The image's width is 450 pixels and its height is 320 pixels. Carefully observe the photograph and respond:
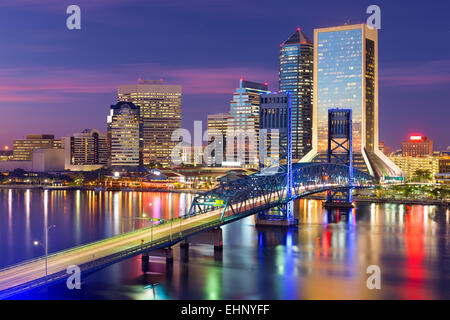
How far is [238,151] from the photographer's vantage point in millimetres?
156500

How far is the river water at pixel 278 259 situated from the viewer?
30442mm

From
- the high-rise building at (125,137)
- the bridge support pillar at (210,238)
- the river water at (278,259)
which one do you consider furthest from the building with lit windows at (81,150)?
the bridge support pillar at (210,238)

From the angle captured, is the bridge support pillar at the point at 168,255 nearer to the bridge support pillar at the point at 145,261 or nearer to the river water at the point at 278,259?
the river water at the point at 278,259

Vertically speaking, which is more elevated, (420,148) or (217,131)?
(217,131)

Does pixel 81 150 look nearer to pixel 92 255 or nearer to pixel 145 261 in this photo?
pixel 145 261

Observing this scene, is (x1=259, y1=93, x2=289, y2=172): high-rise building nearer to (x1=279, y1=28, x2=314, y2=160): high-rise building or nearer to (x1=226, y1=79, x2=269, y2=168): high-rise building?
(x1=279, y1=28, x2=314, y2=160): high-rise building

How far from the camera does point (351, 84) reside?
352 ft

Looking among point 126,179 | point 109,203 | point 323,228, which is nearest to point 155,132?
point 126,179

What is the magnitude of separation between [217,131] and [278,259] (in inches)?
5288

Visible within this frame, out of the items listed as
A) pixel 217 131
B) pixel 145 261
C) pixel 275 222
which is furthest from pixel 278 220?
pixel 217 131

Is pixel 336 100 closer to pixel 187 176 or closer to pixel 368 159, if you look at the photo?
pixel 368 159
